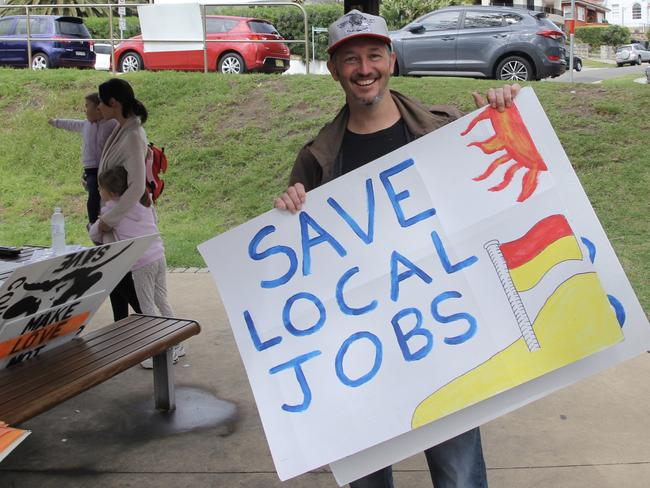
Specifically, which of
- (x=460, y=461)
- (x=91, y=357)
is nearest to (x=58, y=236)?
(x=91, y=357)

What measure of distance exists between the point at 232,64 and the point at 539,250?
13059mm

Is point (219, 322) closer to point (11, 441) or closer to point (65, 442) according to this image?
point (65, 442)

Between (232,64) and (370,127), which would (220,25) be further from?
(370,127)

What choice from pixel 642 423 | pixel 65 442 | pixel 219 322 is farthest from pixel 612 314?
pixel 219 322

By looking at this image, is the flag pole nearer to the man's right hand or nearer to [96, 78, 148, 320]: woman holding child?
the man's right hand

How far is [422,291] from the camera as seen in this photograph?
7.43 feet

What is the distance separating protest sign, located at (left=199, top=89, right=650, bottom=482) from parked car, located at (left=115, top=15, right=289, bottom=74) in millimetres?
12382

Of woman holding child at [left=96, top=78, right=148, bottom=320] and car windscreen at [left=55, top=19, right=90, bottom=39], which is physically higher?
car windscreen at [left=55, top=19, right=90, bottom=39]

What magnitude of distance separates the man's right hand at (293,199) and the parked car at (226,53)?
40.4 feet

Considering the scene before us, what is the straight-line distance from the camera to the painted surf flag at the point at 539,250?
2197mm

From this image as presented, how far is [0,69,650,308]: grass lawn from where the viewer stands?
895 cm

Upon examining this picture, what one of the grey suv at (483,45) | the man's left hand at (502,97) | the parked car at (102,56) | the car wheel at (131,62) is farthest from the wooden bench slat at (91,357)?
the parked car at (102,56)

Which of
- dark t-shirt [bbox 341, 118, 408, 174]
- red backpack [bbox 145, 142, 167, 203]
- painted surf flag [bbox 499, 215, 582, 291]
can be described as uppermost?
dark t-shirt [bbox 341, 118, 408, 174]

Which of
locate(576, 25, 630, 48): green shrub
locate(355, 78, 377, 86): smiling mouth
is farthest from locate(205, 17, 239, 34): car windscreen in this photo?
locate(576, 25, 630, 48): green shrub
